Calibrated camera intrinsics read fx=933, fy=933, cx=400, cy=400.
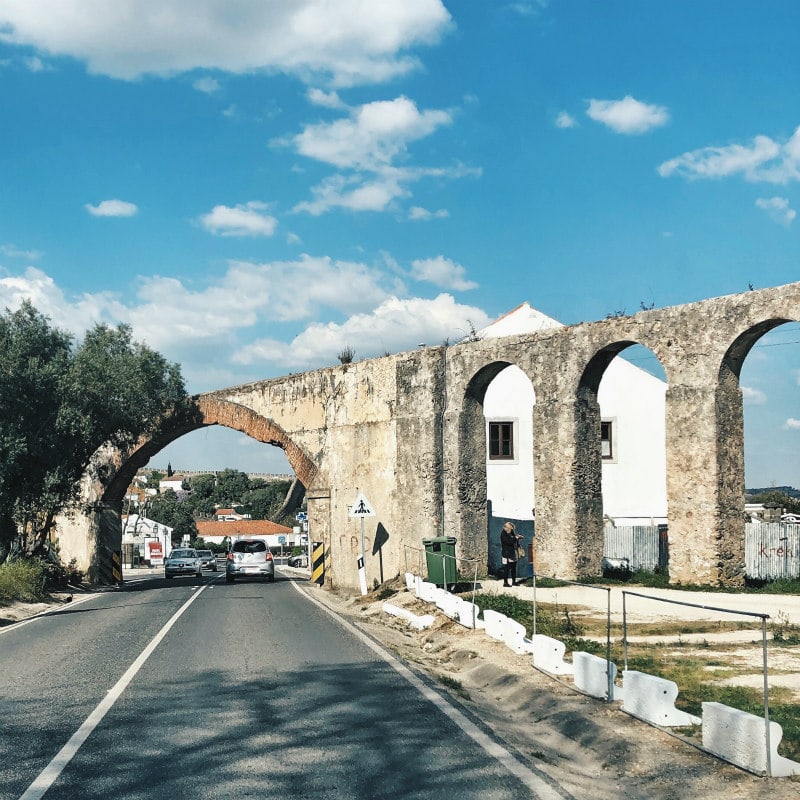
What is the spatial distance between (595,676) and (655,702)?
4.45 ft

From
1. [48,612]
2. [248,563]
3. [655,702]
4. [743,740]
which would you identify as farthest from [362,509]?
[743,740]

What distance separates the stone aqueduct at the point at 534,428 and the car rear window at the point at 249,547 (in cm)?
406

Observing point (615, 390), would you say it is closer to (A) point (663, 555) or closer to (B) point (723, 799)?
(A) point (663, 555)

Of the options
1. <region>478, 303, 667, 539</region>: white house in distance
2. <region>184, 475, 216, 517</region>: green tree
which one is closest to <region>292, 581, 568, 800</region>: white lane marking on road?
<region>478, 303, 667, 539</region>: white house in distance

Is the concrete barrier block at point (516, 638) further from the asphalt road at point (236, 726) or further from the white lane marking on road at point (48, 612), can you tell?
the white lane marking on road at point (48, 612)

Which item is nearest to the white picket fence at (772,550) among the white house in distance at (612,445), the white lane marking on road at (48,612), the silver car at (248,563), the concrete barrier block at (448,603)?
the concrete barrier block at (448,603)

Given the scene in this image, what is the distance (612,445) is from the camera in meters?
36.1

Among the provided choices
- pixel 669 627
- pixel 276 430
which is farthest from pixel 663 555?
pixel 276 430

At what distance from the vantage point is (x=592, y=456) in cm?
2200

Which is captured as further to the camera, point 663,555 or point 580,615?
point 663,555

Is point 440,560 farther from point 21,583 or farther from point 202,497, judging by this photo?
point 202,497

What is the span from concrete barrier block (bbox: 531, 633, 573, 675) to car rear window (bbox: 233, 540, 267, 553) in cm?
2366

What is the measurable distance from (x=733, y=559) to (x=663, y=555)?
5469 millimetres

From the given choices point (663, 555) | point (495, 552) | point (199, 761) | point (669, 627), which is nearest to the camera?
point (199, 761)
